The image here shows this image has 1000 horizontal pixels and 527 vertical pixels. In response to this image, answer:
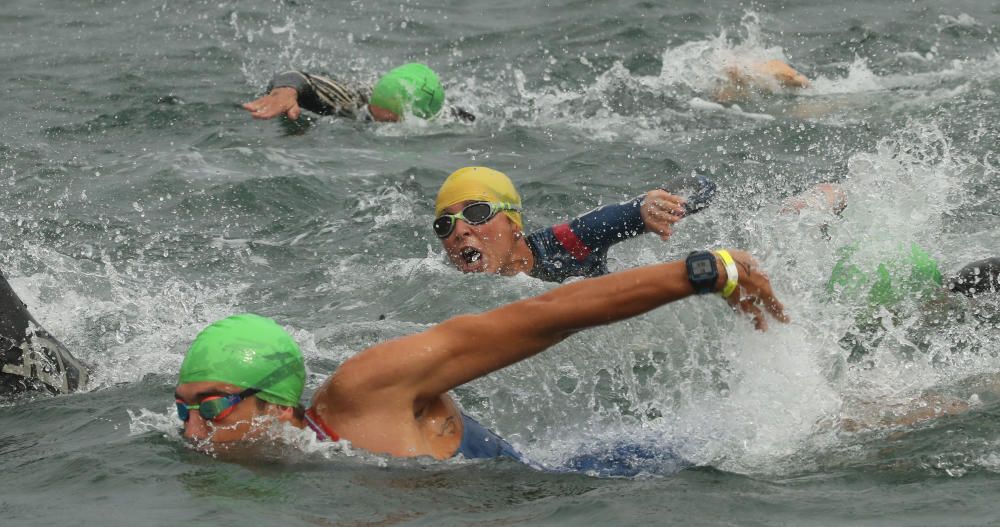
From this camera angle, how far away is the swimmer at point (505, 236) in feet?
26.8

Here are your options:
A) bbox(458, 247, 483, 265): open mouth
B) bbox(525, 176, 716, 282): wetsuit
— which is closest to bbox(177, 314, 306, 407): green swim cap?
bbox(458, 247, 483, 265): open mouth

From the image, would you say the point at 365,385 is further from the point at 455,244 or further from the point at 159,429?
the point at 455,244

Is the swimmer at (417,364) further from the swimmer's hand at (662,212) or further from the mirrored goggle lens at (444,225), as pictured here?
the mirrored goggle lens at (444,225)

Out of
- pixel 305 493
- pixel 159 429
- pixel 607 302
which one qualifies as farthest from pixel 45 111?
pixel 607 302

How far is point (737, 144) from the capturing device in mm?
12047

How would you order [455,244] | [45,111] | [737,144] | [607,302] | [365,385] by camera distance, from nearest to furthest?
[607,302] < [365,385] < [455,244] < [737,144] < [45,111]

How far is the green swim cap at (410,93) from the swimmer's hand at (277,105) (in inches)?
39.6

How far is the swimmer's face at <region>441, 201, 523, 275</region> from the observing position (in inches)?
321

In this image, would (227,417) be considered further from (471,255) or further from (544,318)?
(471,255)

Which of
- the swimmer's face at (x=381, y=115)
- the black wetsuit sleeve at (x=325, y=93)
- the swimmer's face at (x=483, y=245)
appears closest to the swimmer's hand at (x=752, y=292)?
the swimmer's face at (x=483, y=245)

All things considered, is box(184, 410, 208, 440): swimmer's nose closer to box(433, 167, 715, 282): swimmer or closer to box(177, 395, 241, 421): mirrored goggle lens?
box(177, 395, 241, 421): mirrored goggle lens

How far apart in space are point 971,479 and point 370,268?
5330 millimetres

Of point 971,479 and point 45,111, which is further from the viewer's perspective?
point 45,111

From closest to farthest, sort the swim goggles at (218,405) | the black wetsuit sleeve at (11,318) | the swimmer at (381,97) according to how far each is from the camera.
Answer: the swim goggles at (218,405)
the black wetsuit sleeve at (11,318)
the swimmer at (381,97)
